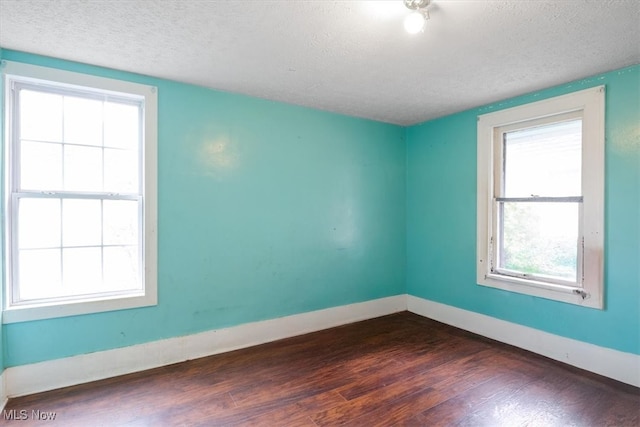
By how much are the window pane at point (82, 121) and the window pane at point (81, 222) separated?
18.9 inches

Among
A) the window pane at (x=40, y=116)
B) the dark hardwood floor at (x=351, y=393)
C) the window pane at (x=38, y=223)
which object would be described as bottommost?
the dark hardwood floor at (x=351, y=393)

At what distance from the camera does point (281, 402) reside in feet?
6.73

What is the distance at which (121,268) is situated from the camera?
2.51 metres

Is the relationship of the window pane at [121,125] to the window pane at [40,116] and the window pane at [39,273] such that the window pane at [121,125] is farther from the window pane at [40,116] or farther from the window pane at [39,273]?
the window pane at [39,273]

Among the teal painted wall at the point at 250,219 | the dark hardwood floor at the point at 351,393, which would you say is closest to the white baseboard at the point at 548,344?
the dark hardwood floor at the point at 351,393

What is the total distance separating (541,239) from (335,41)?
8.36 ft

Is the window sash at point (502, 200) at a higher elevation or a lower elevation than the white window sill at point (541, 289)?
higher

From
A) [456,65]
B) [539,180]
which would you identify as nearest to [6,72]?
[456,65]

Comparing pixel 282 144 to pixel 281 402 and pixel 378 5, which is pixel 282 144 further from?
pixel 281 402

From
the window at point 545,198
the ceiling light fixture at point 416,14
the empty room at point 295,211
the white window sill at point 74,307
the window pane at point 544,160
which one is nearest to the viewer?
the ceiling light fixture at point 416,14

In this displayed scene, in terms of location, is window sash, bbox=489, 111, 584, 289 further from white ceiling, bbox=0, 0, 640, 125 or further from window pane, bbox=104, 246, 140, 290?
window pane, bbox=104, 246, 140, 290

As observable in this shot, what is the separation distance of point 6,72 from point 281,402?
9.46ft

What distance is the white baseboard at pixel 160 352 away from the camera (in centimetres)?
214

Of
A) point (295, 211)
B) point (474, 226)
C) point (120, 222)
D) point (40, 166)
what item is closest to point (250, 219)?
point (295, 211)
